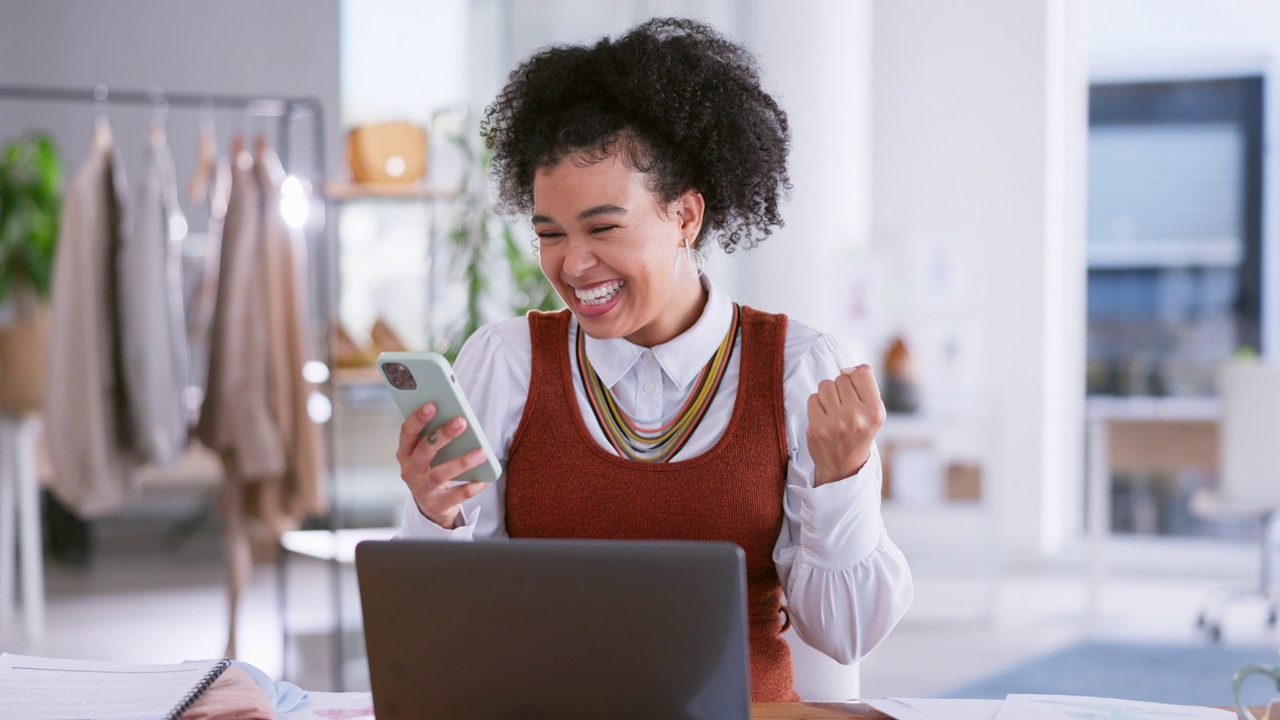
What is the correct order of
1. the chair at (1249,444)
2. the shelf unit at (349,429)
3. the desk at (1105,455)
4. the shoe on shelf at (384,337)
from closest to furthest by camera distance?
the shelf unit at (349,429) → the shoe on shelf at (384,337) → the chair at (1249,444) → the desk at (1105,455)

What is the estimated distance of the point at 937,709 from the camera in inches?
47.3

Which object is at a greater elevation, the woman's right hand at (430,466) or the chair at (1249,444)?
the woman's right hand at (430,466)

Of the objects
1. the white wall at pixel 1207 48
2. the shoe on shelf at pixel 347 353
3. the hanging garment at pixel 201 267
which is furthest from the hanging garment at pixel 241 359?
the white wall at pixel 1207 48

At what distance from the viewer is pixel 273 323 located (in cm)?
334

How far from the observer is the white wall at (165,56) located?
243 inches

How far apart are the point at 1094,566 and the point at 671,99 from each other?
3.48 m

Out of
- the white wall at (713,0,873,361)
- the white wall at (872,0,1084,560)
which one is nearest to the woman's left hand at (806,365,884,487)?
the white wall at (713,0,873,361)

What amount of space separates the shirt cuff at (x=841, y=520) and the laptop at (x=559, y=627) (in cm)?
45

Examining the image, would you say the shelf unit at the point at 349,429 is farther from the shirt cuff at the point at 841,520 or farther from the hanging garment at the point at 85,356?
the shirt cuff at the point at 841,520

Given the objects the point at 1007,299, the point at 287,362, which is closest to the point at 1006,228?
the point at 1007,299

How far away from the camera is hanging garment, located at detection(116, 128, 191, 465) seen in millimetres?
3264

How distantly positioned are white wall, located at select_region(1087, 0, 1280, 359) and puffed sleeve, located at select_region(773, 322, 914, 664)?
4.53 meters

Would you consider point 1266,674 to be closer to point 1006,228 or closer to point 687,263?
point 687,263

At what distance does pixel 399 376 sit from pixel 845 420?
1.45ft
